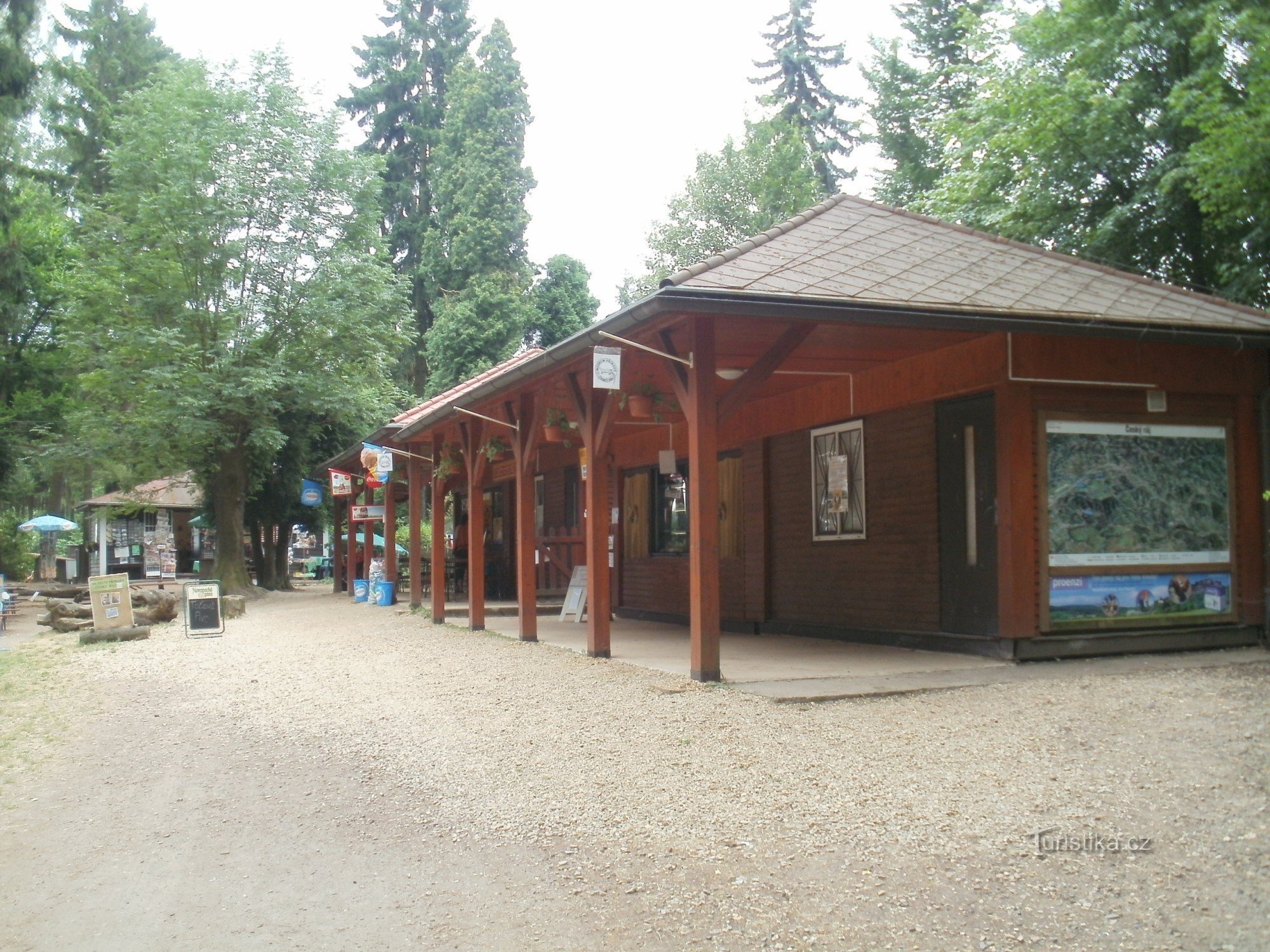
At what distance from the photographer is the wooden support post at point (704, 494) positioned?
27.2 ft

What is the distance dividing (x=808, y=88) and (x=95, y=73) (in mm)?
24927

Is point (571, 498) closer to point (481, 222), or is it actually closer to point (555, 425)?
point (555, 425)

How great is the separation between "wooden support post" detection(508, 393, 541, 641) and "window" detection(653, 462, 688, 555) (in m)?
Answer: 2.67

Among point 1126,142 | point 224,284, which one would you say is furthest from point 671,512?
point 224,284

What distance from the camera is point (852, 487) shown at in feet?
38.5

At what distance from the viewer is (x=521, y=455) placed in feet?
41.7

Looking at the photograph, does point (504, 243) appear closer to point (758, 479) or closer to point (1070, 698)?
point (758, 479)

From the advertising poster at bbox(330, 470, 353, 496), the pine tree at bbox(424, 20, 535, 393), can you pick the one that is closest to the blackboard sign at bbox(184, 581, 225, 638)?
the advertising poster at bbox(330, 470, 353, 496)

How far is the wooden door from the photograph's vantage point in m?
9.57

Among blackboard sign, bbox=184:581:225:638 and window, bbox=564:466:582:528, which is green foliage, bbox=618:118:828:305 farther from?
blackboard sign, bbox=184:581:225:638

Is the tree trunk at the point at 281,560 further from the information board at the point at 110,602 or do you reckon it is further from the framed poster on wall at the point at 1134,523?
the framed poster on wall at the point at 1134,523

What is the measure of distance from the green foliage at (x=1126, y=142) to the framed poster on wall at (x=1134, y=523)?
14.2 feet

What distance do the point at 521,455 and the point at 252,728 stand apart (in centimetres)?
525

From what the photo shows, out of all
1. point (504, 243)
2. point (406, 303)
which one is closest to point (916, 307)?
point (406, 303)
